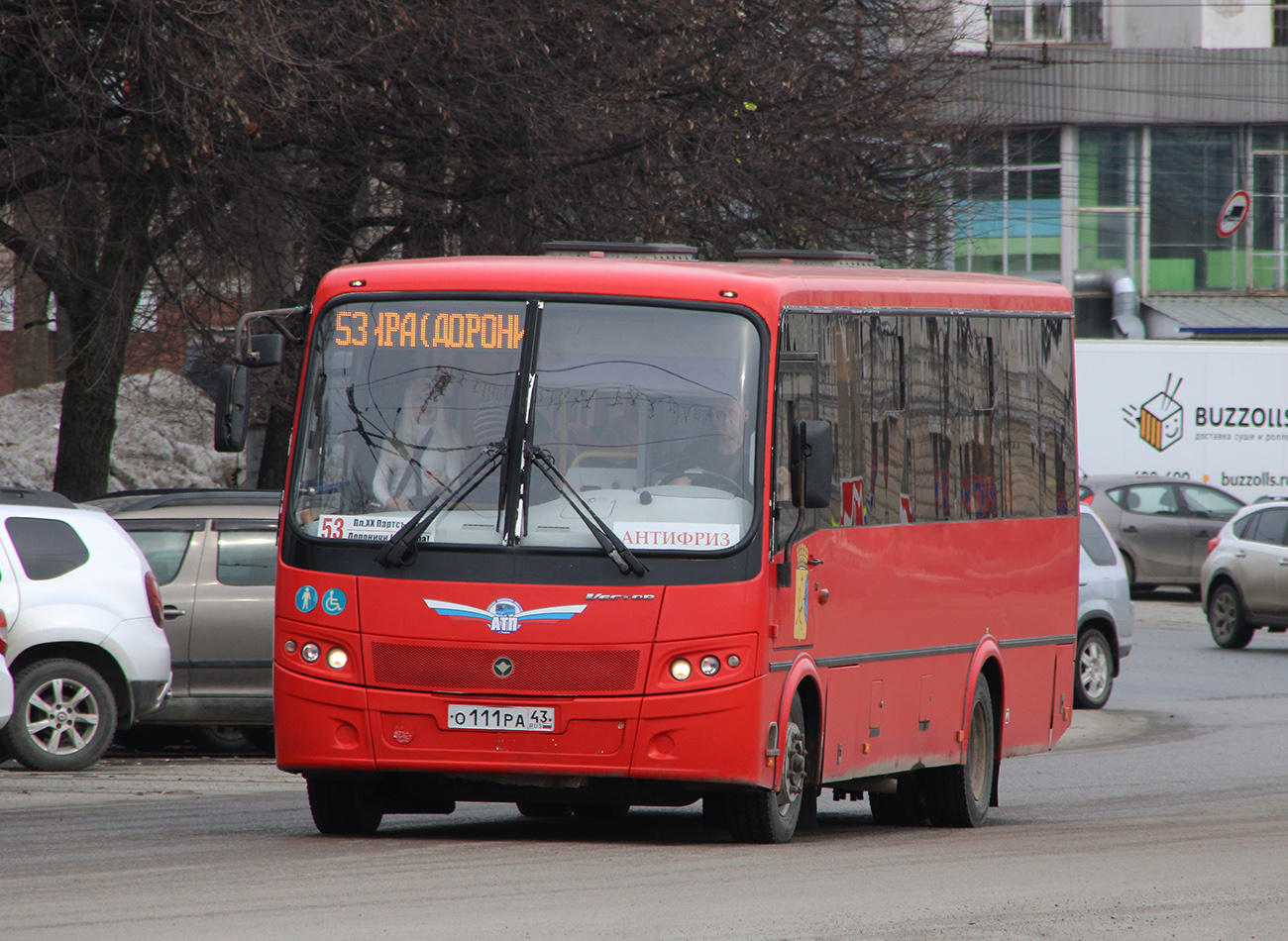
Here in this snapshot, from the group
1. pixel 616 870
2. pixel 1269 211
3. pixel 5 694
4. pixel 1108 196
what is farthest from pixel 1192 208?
pixel 616 870

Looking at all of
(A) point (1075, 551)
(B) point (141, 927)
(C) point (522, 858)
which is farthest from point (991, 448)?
(B) point (141, 927)

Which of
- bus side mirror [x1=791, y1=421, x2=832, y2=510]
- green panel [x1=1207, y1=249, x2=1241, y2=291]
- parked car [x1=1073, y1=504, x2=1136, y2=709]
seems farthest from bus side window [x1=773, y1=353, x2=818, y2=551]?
green panel [x1=1207, y1=249, x2=1241, y2=291]

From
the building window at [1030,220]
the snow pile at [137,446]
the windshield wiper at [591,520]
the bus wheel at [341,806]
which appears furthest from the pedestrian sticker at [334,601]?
the building window at [1030,220]

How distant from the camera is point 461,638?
31.5 feet

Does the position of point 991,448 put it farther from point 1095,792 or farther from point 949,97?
point 949,97

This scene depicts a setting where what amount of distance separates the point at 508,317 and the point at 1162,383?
27769 mm

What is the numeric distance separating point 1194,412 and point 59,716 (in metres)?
25.5

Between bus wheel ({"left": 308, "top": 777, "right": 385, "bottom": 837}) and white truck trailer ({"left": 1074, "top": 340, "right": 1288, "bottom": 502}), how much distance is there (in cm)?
2718

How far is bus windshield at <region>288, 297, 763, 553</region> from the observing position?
9688mm

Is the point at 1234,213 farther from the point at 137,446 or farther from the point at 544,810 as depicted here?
the point at 544,810

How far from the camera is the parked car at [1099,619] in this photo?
2086 centimetres

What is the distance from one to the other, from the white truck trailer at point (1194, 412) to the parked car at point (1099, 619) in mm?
15285

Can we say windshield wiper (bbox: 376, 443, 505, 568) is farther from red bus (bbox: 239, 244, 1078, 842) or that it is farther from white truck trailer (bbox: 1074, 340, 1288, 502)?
white truck trailer (bbox: 1074, 340, 1288, 502)

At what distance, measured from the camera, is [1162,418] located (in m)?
36.4
